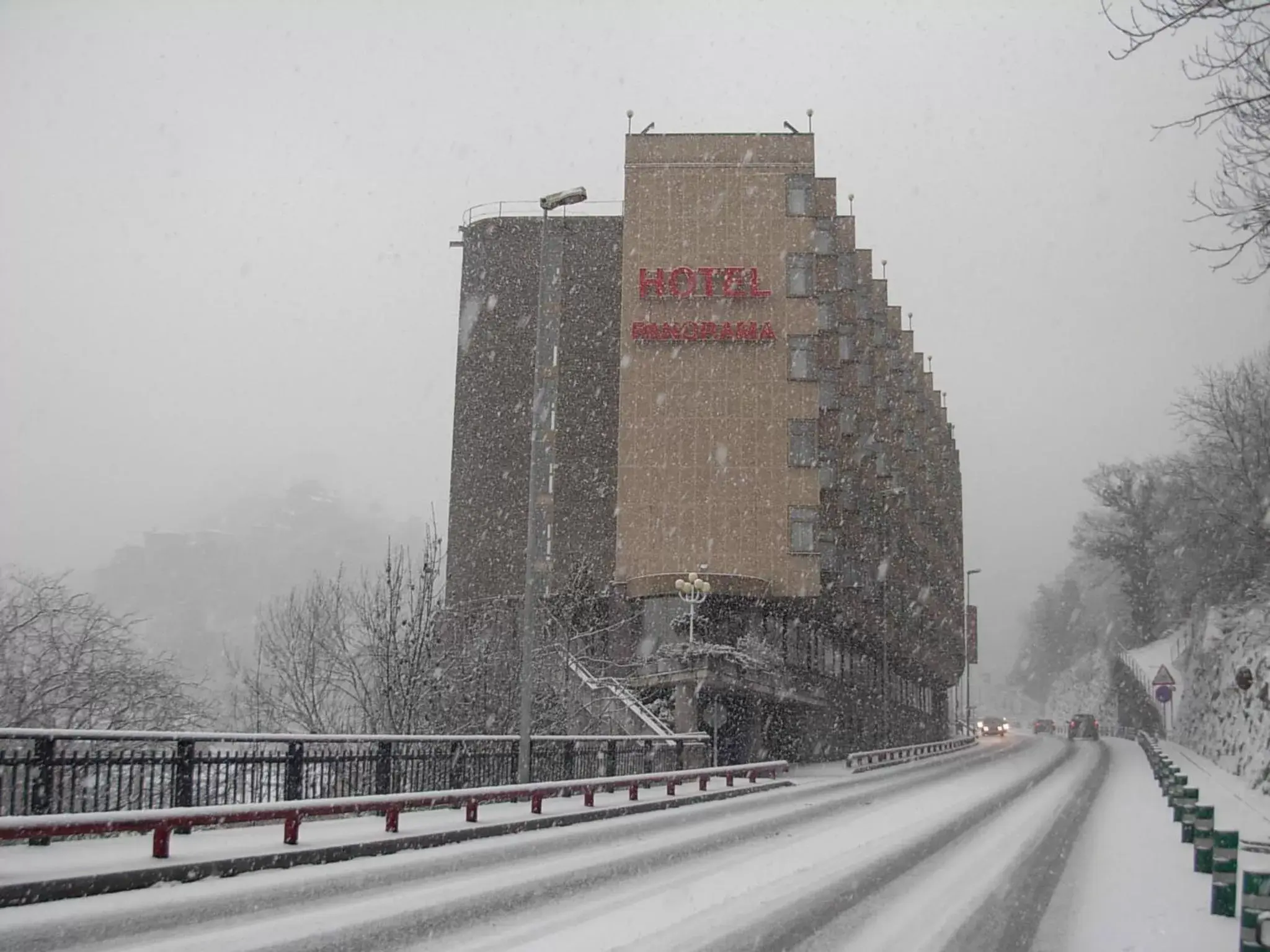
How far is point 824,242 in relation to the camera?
5447 centimetres

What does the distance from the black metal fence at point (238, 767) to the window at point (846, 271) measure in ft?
126

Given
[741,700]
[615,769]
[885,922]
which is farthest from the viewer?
[741,700]

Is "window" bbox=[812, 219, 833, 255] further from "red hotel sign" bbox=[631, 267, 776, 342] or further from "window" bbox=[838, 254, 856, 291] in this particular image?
"window" bbox=[838, 254, 856, 291]

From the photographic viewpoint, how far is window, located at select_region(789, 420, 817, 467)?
5184cm

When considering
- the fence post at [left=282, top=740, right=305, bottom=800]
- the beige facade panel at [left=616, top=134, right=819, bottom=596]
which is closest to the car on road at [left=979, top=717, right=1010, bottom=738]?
the beige facade panel at [left=616, top=134, right=819, bottom=596]

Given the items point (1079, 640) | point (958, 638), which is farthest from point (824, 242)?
point (1079, 640)

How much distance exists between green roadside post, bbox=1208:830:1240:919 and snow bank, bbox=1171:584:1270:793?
20.1 meters

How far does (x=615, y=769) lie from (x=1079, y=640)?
439 ft

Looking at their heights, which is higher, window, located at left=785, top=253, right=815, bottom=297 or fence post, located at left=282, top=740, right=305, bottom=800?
window, located at left=785, top=253, right=815, bottom=297

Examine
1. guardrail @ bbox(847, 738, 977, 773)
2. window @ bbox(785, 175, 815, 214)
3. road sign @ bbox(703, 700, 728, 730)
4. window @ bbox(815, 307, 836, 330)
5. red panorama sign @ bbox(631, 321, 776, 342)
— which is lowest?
guardrail @ bbox(847, 738, 977, 773)

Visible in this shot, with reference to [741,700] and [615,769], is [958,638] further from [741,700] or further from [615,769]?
[615,769]

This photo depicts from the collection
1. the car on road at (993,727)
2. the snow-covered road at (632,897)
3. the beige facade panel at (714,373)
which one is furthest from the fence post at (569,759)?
the car on road at (993,727)

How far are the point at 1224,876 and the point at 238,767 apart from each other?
1163cm

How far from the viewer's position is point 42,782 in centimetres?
1224
